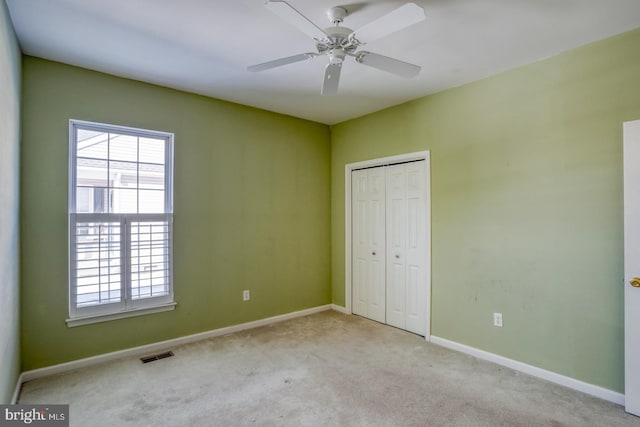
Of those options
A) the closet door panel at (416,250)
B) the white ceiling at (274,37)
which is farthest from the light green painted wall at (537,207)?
the white ceiling at (274,37)

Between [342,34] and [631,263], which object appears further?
[631,263]

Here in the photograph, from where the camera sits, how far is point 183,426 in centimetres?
213

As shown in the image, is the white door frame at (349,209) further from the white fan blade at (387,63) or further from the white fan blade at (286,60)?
the white fan blade at (286,60)

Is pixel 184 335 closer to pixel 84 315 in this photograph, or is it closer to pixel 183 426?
pixel 84 315

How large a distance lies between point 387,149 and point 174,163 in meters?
2.36

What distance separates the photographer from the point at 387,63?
2189 mm

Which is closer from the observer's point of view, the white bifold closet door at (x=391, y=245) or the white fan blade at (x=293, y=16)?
the white fan blade at (x=293, y=16)

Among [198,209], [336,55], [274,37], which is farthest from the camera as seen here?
[198,209]

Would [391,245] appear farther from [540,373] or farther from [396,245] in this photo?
[540,373]

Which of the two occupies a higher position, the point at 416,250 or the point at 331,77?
the point at 331,77

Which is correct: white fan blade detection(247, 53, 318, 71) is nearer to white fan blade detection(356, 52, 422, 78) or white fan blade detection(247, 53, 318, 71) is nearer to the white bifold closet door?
white fan blade detection(356, 52, 422, 78)

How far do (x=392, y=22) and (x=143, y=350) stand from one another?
135 inches

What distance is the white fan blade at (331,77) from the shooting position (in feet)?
7.29

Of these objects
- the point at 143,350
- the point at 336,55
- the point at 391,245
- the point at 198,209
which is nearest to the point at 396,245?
the point at 391,245
